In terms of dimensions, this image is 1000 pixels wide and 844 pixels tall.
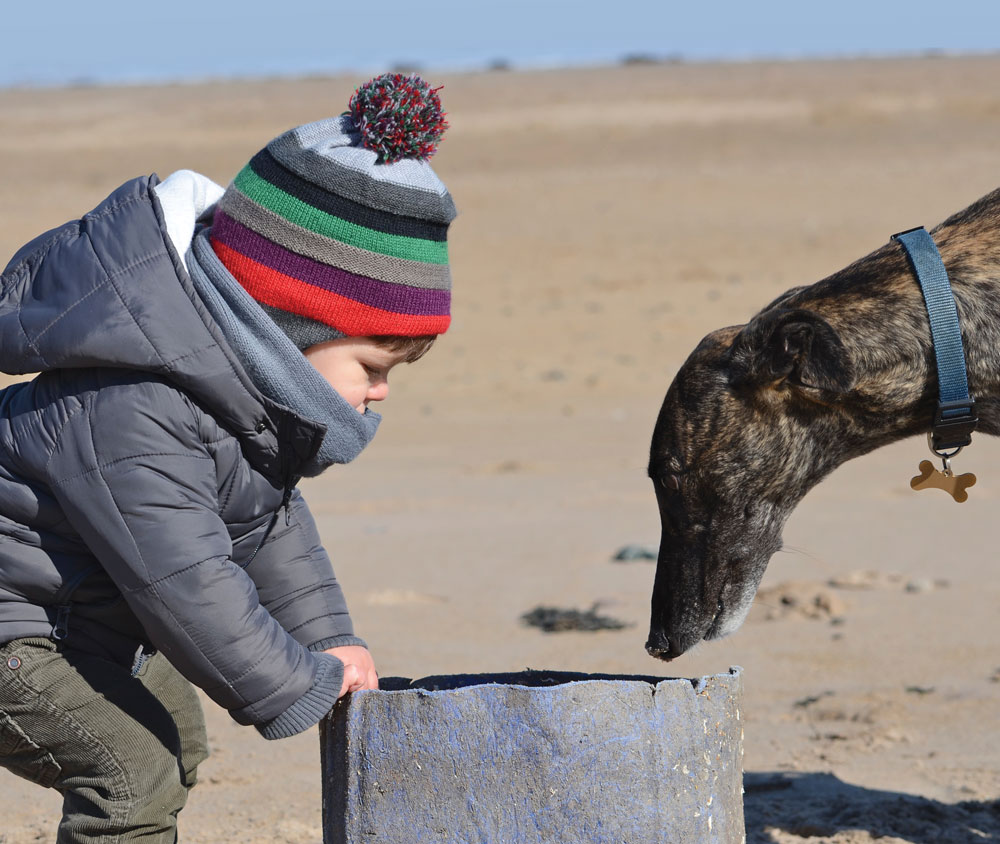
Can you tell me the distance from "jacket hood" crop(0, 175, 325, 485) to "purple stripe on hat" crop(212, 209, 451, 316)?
0.15 meters

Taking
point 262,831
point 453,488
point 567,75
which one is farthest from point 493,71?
point 262,831

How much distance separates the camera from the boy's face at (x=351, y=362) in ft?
10.2

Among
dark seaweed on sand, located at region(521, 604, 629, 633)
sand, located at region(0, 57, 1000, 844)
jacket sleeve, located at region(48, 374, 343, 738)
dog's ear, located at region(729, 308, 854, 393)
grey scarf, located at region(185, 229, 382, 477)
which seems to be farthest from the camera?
dark seaweed on sand, located at region(521, 604, 629, 633)

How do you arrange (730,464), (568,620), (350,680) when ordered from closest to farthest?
(350,680), (730,464), (568,620)

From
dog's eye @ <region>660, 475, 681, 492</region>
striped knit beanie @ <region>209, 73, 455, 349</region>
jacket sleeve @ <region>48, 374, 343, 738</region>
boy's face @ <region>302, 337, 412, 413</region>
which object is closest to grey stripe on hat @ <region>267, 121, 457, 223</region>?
striped knit beanie @ <region>209, 73, 455, 349</region>

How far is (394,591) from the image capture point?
686 cm

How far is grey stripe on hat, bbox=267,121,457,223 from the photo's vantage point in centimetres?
299

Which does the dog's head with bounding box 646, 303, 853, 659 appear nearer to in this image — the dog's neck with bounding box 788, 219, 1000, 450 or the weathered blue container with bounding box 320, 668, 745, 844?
the dog's neck with bounding box 788, 219, 1000, 450

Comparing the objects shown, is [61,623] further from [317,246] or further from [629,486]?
[629,486]

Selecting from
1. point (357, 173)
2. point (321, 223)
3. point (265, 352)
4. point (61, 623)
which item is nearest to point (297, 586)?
point (61, 623)

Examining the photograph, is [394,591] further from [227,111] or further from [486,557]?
[227,111]

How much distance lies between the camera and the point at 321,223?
298 cm

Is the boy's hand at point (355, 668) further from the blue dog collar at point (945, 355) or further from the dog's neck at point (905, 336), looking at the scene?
the blue dog collar at point (945, 355)

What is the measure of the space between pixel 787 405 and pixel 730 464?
9.1 inches
